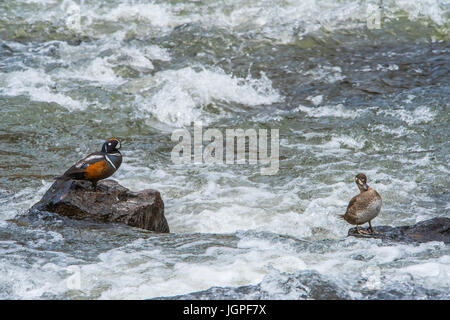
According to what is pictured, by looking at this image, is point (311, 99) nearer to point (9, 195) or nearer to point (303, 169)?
point (303, 169)

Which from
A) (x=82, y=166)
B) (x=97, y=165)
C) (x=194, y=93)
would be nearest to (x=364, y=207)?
(x=97, y=165)

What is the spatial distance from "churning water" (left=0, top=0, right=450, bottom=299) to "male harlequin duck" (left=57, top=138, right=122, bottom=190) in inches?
18.7

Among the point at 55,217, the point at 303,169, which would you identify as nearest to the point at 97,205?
the point at 55,217

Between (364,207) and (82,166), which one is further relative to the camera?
(82,166)

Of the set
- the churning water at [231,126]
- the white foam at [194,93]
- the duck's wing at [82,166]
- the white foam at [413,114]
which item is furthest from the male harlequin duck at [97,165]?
the white foam at [413,114]

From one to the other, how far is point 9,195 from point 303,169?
12.0 ft

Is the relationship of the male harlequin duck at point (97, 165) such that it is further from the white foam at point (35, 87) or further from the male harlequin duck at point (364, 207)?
the white foam at point (35, 87)

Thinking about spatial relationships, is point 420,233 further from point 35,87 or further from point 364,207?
point 35,87

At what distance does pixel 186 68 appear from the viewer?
10.3 m

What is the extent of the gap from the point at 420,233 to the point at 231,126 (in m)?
4.29

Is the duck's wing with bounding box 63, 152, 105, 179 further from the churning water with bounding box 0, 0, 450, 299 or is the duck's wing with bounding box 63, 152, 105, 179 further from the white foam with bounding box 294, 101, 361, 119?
the white foam with bounding box 294, 101, 361, 119

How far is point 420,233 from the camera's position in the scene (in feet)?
16.9

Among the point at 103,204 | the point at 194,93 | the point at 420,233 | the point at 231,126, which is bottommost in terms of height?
the point at 420,233

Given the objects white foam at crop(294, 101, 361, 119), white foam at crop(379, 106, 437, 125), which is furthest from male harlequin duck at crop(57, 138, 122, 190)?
white foam at crop(379, 106, 437, 125)
